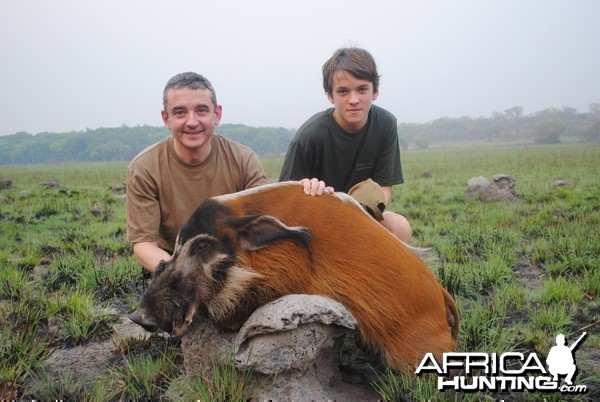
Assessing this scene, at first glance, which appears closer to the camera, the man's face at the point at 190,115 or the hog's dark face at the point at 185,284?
the hog's dark face at the point at 185,284

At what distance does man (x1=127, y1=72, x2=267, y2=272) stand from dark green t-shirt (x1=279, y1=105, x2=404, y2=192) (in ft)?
1.29

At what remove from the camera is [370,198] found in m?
3.33

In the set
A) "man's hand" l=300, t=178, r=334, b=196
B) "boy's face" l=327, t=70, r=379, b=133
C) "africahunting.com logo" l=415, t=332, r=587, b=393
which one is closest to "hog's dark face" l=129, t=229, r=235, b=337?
"man's hand" l=300, t=178, r=334, b=196

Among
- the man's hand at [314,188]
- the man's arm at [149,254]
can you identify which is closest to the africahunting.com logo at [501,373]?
the man's hand at [314,188]

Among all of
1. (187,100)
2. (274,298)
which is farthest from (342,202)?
(187,100)

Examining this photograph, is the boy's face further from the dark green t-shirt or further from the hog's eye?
the hog's eye

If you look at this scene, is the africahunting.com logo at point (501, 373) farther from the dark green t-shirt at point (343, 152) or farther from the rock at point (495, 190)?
the rock at point (495, 190)

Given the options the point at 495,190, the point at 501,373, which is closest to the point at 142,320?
the point at 501,373

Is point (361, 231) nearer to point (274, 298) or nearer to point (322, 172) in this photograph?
point (274, 298)

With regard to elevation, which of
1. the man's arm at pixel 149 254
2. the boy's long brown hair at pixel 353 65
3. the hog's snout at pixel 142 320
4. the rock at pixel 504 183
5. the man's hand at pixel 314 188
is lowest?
the rock at pixel 504 183

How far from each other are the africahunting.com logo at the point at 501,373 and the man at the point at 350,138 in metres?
1.38

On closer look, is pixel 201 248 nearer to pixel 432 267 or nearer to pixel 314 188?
Result: pixel 314 188

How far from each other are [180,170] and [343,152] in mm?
1417

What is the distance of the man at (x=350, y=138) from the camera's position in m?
3.68
